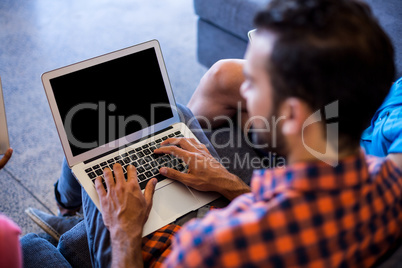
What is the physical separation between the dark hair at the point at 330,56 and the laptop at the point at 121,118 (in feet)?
1.81

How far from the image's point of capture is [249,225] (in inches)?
25.3

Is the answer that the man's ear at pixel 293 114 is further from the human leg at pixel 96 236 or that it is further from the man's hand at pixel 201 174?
the human leg at pixel 96 236

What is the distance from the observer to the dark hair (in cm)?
64

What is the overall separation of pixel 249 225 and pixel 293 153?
0.60ft

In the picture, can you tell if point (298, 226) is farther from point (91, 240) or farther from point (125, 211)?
point (91, 240)

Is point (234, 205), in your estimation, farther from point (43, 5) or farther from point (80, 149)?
point (43, 5)

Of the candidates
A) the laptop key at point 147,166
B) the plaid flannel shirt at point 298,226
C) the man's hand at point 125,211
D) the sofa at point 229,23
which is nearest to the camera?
the plaid flannel shirt at point 298,226

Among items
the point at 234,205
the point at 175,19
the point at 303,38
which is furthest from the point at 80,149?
the point at 175,19

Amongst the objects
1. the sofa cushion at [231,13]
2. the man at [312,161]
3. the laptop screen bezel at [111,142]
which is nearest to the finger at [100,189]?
the laptop screen bezel at [111,142]

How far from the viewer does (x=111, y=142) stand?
46.5 inches

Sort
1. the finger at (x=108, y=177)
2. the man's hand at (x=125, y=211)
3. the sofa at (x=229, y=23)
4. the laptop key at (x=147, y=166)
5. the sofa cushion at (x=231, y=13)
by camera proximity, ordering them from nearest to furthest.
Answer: the man's hand at (x=125, y=211) → the finger at (x=108, y=177) → the laptop key at (x=147, y=166) → the sofa at (x=229, y=23) → the sofa cushion at (x=231, y=13)

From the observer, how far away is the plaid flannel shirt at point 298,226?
64 centimetres

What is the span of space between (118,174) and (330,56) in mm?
683

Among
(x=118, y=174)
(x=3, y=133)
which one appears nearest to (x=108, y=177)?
(x=118, y=174)
